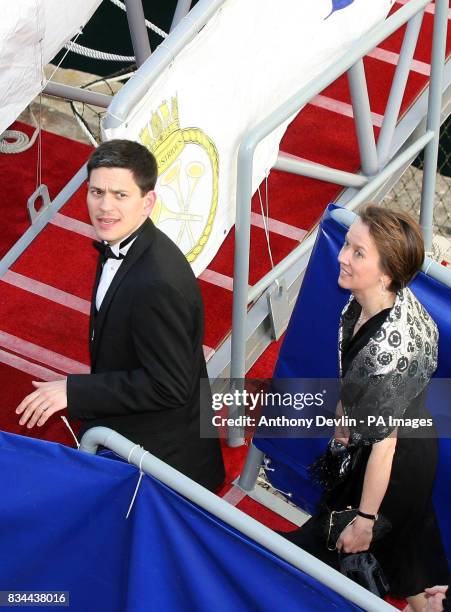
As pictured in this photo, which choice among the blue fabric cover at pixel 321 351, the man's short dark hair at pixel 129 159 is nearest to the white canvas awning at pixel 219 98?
the man's short dark hair at pixel 129 159

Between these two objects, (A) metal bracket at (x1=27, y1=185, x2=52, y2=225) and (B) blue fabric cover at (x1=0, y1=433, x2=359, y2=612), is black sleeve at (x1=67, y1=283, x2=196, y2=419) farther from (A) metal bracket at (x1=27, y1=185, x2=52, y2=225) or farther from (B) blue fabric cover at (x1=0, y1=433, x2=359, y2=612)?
A: (A) metal bracket at (x1=27, y1=185, x2=52, y2=225)

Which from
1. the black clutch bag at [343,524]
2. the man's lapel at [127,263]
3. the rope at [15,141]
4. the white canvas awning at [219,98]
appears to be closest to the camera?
the man's lapel at [127,263]

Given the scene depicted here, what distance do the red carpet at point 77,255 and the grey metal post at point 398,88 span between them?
0.22 metres

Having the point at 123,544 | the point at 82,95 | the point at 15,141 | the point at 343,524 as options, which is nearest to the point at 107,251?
the point at 123,544

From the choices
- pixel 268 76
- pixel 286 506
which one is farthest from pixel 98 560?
pixel 268 76

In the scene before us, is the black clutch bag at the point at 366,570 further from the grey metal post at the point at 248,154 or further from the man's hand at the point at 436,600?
the grey metal post at the point at 248,154

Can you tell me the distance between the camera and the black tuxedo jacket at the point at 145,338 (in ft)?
9.14

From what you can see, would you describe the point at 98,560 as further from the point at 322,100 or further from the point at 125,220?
the point at 322,100

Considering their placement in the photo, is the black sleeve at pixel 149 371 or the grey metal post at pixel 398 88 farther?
the grey metal post at pixel 398 88

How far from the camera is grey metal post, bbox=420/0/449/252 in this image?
4.30 metres

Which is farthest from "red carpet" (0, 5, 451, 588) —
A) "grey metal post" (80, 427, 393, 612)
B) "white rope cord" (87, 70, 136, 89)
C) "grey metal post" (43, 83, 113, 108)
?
"grey metal post" (80, 427, 393, 612)

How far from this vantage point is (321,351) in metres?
3.23

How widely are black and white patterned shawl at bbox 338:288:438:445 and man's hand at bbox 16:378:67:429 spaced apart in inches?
28.4

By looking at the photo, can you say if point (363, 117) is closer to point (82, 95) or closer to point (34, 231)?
point (34, 231)
